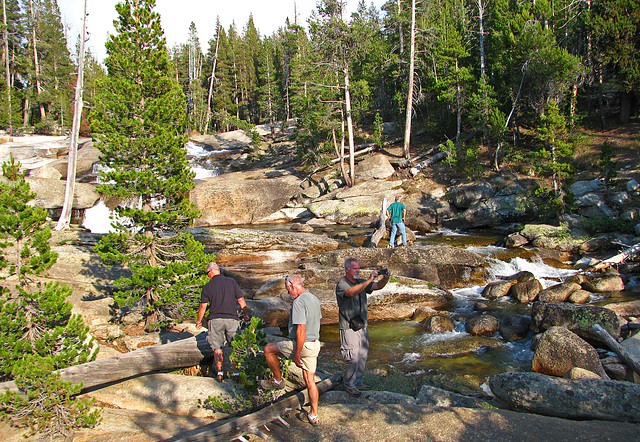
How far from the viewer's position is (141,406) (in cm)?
559

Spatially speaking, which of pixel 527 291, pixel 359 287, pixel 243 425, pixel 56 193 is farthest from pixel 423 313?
pixel 56 193

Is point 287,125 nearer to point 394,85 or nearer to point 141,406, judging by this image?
point 394,85

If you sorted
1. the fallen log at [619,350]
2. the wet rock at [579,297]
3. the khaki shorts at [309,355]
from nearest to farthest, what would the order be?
the khaki shorts at [309,355], the fallen log at [619,350], the wet rock at [579,297]

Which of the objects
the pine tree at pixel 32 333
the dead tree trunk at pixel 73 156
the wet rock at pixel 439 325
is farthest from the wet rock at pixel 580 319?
the dead tree trunk at pixel 73 156

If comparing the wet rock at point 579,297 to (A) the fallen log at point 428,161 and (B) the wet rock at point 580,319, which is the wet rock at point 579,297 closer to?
(B) the wet rock at point 580,319

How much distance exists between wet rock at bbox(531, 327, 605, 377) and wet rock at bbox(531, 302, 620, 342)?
1284mm

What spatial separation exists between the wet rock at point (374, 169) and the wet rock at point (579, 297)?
743 inches

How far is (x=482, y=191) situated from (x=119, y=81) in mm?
20388

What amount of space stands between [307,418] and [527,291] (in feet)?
31.2

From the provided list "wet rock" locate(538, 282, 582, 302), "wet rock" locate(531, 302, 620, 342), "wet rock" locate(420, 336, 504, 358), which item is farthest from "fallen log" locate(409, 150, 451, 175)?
"wet rock" locate(420, 336, 504, 358)

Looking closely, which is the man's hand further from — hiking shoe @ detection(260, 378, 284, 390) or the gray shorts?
the gray shorts

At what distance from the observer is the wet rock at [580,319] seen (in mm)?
8117

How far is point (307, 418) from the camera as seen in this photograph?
4.84 metres

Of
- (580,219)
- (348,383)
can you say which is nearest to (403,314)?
(348,383)
